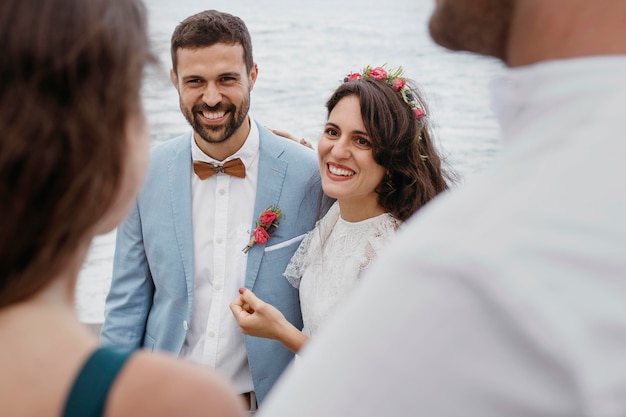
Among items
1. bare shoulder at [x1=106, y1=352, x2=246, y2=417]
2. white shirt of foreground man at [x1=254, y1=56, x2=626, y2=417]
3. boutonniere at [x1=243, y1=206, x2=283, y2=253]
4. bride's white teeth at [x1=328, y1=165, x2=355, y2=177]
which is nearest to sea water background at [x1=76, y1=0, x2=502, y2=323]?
boutonniere at [x1=243, y1=206, x2=283, y2=253]

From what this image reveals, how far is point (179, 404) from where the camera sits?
2.28ft

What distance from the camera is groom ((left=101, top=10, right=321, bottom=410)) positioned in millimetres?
2387

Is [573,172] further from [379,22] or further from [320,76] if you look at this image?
[379,22]

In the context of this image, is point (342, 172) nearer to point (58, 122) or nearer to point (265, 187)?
point (265, 187)

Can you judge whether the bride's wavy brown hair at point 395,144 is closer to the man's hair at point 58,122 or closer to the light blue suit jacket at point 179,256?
the light blue suit jacket at point 179,256

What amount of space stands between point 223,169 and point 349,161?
476 mm

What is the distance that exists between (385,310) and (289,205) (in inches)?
79.0

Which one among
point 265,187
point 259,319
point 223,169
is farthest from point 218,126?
point 259,319

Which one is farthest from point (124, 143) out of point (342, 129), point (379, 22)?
point (379, 22)

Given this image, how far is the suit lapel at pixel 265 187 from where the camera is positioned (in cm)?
238

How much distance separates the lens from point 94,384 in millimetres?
662

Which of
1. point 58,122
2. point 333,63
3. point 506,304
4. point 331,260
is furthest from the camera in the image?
point 333,63

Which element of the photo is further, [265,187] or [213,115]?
[213,115]

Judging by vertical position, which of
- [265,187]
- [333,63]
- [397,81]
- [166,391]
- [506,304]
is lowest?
[333,63]
